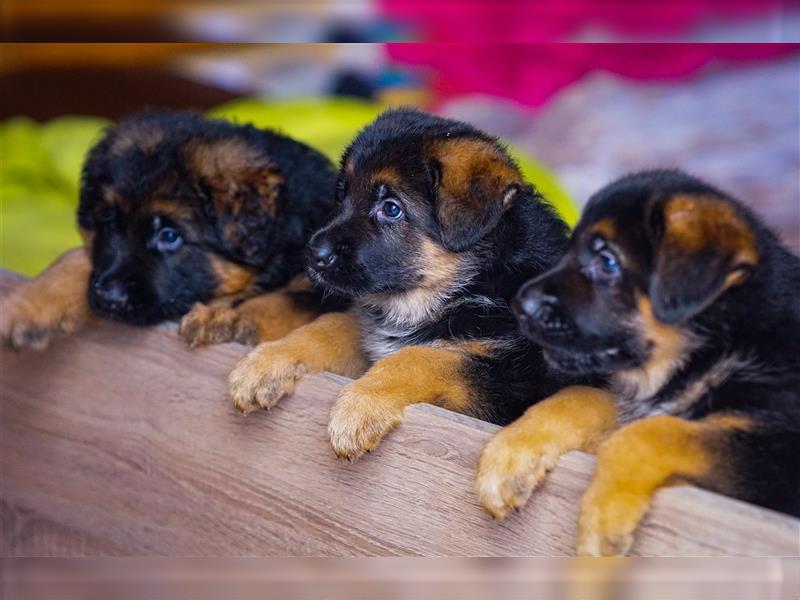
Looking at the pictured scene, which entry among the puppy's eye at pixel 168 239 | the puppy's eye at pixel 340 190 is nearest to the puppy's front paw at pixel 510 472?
the puppy's eye at pixel 340 190

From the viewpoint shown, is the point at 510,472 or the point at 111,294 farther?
the point at 111,294

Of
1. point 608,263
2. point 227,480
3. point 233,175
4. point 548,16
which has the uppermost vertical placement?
point 608,263

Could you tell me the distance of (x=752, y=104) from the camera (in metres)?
5.22

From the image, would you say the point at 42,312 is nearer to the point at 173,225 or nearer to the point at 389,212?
the point at 173,225

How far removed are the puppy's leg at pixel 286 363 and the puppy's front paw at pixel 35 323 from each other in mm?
712

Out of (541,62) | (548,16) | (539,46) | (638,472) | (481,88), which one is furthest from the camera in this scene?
(481,88)

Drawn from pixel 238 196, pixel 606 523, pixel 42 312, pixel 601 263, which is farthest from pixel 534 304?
pixel 42 312

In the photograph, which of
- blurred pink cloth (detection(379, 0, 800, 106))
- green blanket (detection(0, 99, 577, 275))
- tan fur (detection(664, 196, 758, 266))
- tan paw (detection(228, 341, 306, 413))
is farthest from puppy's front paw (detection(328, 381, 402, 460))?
blurred pink cloth (detection(379, 0, 800, 106))

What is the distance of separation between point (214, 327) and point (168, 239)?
39 centimetres

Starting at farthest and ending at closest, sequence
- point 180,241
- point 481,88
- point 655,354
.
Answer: point 481,88 → point 180,241 → point 655,354

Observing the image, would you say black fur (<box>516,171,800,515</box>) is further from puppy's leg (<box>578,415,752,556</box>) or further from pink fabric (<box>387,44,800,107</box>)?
pink fabric (<box>387,44,800,107</box>)

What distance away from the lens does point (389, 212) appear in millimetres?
2752

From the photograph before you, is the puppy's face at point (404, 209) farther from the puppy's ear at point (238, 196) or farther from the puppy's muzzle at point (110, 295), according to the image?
the puppy's muzzle at point (110, 295)

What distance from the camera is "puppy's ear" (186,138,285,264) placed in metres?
3.08
